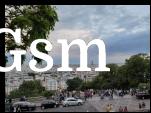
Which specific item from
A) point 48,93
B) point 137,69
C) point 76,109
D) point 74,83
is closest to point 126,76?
point 137,69

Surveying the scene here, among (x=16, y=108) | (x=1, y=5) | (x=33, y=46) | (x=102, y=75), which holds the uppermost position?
(x=1, y=5)

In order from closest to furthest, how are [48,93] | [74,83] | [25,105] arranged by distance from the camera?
[25,105] < [74,83] < [48,93]

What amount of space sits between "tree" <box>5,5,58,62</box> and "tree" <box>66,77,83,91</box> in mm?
969

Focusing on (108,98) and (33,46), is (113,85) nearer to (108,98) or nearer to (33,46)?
(108,98)

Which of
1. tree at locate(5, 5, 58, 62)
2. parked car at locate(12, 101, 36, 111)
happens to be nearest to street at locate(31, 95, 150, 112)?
parked car at locate(12, 101, 36, 111)

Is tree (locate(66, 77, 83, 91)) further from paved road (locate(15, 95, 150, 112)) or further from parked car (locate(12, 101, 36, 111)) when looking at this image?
parked car (locate(12, 101, 36, 111))

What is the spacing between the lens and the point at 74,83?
29.1 feet

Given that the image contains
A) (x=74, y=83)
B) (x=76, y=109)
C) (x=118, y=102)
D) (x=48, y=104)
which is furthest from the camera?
(x=74, y=83)

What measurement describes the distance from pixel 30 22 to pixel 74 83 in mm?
1649

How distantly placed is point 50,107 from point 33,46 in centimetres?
132

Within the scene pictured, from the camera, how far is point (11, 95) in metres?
8.70

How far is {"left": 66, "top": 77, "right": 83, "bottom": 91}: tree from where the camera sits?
8.85m

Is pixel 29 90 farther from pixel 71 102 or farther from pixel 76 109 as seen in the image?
pixel 76 109
